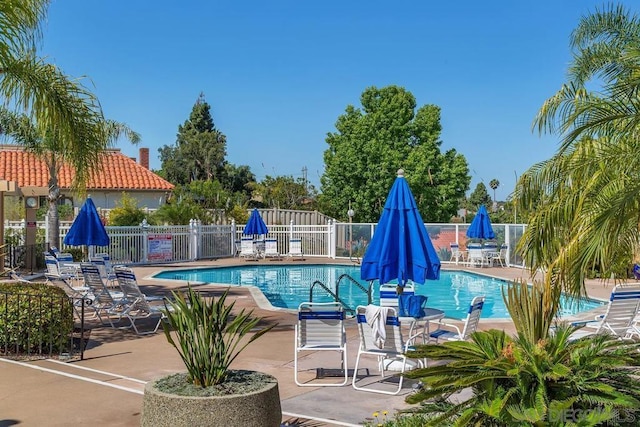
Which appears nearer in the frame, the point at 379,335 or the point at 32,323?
the point at 379,335

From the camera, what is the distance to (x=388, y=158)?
3775 centimetres

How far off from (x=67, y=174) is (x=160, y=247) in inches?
430

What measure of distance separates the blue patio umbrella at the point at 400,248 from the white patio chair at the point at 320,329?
4.36 feet

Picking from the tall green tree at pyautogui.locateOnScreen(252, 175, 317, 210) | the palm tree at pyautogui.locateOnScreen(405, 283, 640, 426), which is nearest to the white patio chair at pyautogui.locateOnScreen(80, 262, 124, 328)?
the palm tree at pyautogui.locateOnScreen(405, 283, 640, 426)

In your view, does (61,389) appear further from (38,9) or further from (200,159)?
(200,159)

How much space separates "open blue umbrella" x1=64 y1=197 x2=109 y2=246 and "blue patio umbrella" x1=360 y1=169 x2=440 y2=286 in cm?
1041

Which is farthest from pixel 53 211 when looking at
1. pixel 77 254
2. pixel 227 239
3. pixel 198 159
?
pixel 198 159

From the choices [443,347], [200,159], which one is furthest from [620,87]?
[200,159]

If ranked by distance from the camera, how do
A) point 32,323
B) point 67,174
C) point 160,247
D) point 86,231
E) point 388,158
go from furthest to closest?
point 388,158 → point 67,174 → point 160,247 → point 86,231 → point 32,323

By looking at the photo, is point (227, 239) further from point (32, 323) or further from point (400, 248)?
point (400, 248)

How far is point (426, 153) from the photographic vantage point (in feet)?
125

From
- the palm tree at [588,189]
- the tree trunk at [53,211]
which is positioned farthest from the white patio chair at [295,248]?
the palm tree at [588,189]

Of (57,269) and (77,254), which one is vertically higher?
(77,254)

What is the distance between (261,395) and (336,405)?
1.85 m
